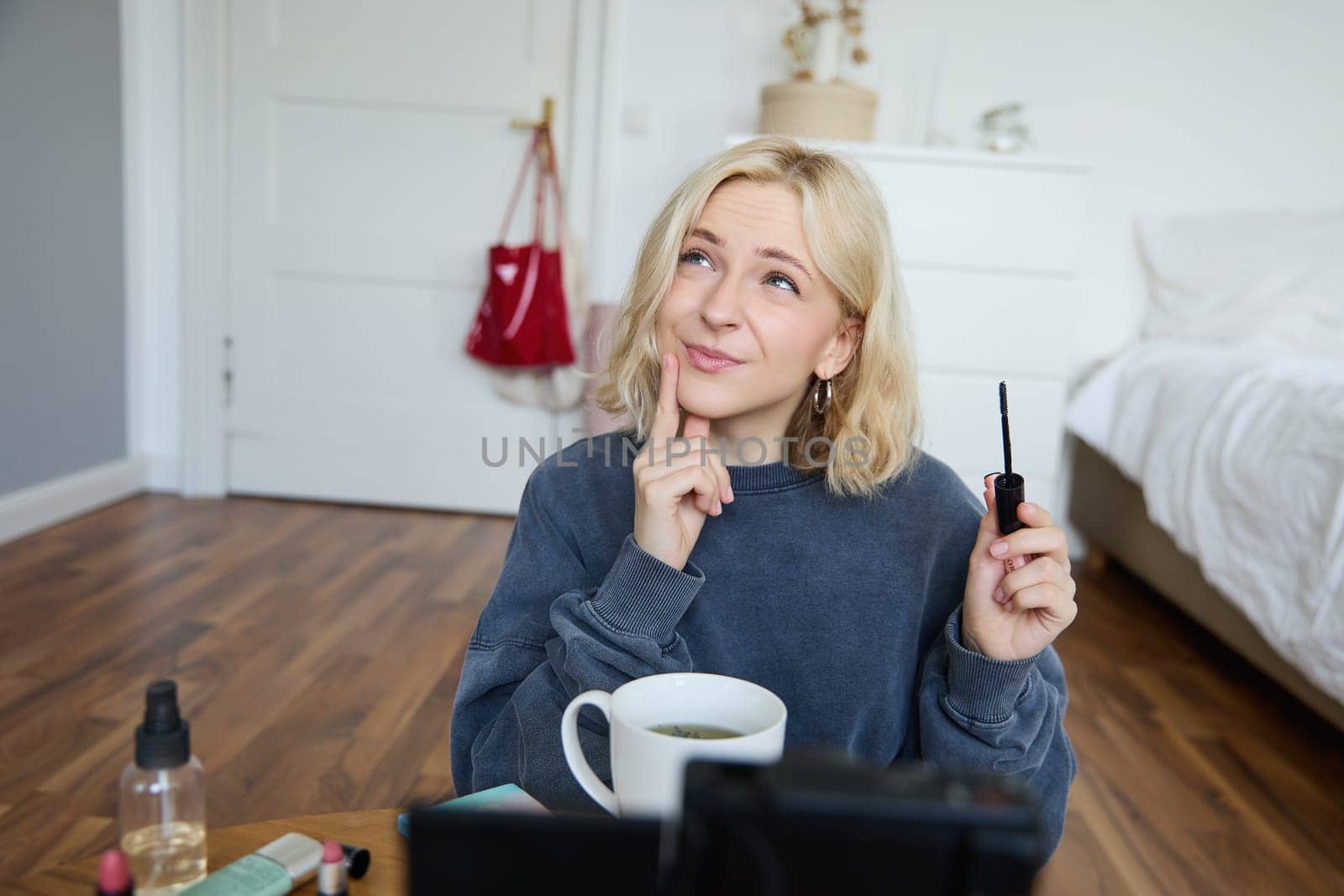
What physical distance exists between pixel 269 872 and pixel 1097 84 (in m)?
3.35

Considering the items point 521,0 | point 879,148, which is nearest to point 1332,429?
point 879,148

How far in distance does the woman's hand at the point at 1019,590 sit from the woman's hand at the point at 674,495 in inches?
7.5

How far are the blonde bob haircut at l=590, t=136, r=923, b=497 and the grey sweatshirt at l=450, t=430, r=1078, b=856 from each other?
0.04 meters

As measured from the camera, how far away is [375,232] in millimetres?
3381

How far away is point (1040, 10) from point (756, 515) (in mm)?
2823

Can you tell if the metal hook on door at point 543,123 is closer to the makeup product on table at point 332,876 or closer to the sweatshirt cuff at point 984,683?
the sweatshirt cuff at point 984,683

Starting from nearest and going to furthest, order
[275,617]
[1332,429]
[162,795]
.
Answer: [162,795] < [1332,429] < [275,617]

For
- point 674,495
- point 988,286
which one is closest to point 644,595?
point 674,495

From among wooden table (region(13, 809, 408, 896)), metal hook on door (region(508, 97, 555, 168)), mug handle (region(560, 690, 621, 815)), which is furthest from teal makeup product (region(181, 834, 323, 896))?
metal hook on door (region(508, 97, 555, 168))

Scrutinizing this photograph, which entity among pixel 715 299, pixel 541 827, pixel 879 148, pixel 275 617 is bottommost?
pixel 275 617

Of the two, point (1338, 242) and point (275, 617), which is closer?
point (275, 617)

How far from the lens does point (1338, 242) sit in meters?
3.00

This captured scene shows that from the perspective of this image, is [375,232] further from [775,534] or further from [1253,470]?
[775,534]

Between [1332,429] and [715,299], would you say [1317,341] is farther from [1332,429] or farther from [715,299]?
[715,299]
